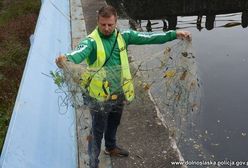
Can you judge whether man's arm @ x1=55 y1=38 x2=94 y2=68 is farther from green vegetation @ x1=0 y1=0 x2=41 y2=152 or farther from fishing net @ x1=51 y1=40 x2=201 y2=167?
green vegetation @ x1=0 y1=0 x2=41 y2=152

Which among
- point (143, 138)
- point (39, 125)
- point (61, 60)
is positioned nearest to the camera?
point (61, 60)

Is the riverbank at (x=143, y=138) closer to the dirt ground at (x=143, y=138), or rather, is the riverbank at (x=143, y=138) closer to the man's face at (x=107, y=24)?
the dirt ground at (x=143, y=138)

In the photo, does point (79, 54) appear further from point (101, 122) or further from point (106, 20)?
point (101, 122)

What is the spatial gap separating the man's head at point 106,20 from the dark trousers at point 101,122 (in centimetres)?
70

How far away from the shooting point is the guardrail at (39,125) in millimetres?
3256

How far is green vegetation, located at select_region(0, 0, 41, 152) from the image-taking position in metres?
6.50

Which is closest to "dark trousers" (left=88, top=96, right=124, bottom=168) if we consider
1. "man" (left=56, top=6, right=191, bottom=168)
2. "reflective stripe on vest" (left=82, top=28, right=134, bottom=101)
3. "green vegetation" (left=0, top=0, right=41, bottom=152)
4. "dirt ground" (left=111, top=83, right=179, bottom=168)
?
"man" (left=56, top=6, right=191, bottom=168)

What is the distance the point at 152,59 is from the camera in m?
4.26

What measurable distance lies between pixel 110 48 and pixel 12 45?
5.59 metres

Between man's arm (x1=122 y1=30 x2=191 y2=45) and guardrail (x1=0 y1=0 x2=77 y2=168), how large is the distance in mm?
1156

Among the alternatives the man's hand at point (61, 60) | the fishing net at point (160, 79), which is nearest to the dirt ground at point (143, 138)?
the fishing net at point (160, 79)

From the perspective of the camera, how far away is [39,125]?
388 cm

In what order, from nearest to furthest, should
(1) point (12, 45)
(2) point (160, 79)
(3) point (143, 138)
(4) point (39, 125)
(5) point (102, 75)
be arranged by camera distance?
1. (5) point (102, 75)
2. (4) point (39, 125)
3. (2) point (160, 79)
4. (3) point (143, 138)
5. (1) point (12, 45)

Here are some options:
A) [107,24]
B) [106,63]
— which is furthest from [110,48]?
[107,24]
